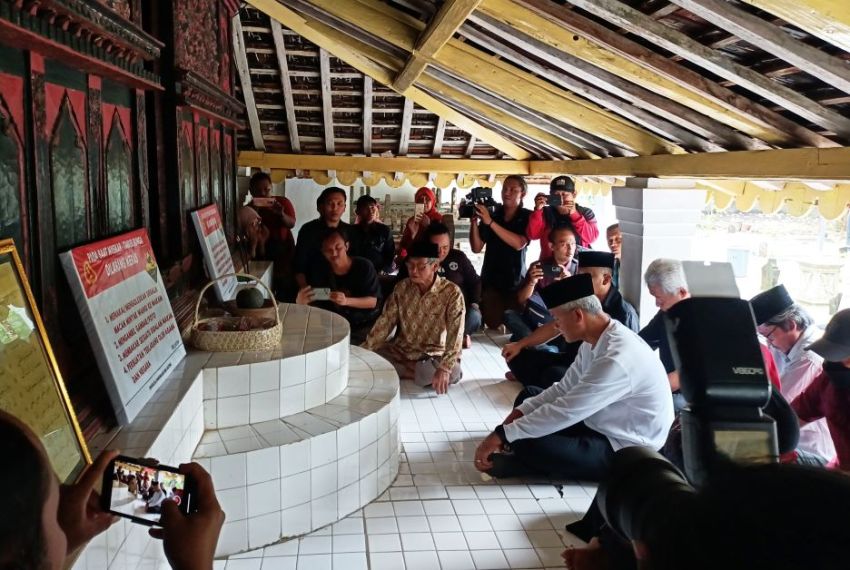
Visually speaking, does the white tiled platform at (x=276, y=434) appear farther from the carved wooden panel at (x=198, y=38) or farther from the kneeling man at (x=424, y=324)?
the carved wooden panel at (x=198, y=38)

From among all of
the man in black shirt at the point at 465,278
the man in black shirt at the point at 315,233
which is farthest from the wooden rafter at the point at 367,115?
the man in black shirt at the point at 465,278

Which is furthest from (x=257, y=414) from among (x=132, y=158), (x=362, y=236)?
(x=362, y=236)

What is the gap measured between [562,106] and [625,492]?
15.1 feet

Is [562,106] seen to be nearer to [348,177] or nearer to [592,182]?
[592,182]

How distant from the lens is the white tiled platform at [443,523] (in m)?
2.70

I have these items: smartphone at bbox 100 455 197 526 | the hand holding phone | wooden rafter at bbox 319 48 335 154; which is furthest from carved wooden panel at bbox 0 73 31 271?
wooden rafter at bbox 319 48 335 154

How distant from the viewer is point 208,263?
13.4 feet

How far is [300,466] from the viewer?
284 centimetres

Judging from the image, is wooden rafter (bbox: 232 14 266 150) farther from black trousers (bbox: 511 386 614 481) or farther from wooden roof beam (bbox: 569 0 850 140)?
black trousers (bbox: 511 386 614 481)

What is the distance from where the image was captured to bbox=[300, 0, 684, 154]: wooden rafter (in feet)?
15.8

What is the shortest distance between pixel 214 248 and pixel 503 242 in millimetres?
2791

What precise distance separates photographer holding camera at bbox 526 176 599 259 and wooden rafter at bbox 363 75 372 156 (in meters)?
2.81

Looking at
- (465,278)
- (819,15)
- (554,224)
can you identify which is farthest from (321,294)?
(819,15)

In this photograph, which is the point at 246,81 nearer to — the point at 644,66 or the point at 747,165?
the point at 644,66
